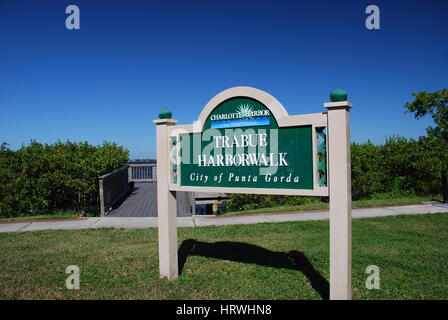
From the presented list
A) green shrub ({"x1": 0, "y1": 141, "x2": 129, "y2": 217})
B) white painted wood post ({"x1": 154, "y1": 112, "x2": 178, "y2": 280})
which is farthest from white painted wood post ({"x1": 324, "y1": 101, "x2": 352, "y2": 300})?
green shrub ({"x1": 0, "y1": 141, "x2": 129, "y2": 217})

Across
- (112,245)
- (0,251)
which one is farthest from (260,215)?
(0,251)

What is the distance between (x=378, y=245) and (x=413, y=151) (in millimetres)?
7363

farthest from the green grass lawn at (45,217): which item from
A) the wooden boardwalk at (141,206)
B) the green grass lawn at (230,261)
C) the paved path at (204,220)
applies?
the green grass lawn at (230,261)

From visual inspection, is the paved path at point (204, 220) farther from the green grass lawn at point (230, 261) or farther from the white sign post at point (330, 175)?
the white sign post at point (330, 175)

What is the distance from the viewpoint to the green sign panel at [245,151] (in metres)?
3.69

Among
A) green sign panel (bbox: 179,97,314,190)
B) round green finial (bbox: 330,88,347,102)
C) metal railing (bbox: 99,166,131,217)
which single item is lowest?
metal railing (bbox: 99,166,131,217)

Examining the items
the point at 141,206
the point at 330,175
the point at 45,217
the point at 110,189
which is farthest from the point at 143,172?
the point at 330,175

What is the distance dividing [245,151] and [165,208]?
1512 millimetres

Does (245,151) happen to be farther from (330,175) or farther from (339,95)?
(339,95)

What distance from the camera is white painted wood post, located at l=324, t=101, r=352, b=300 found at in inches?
129

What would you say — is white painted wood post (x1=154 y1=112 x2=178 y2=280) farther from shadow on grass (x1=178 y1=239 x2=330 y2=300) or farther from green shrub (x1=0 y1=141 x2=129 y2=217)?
green shrub (x1=0 y1=141 x2=129 y2=217)

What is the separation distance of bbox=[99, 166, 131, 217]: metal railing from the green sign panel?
566cm

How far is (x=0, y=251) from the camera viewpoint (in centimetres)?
589

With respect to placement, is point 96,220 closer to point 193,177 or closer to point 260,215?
point 260,215
